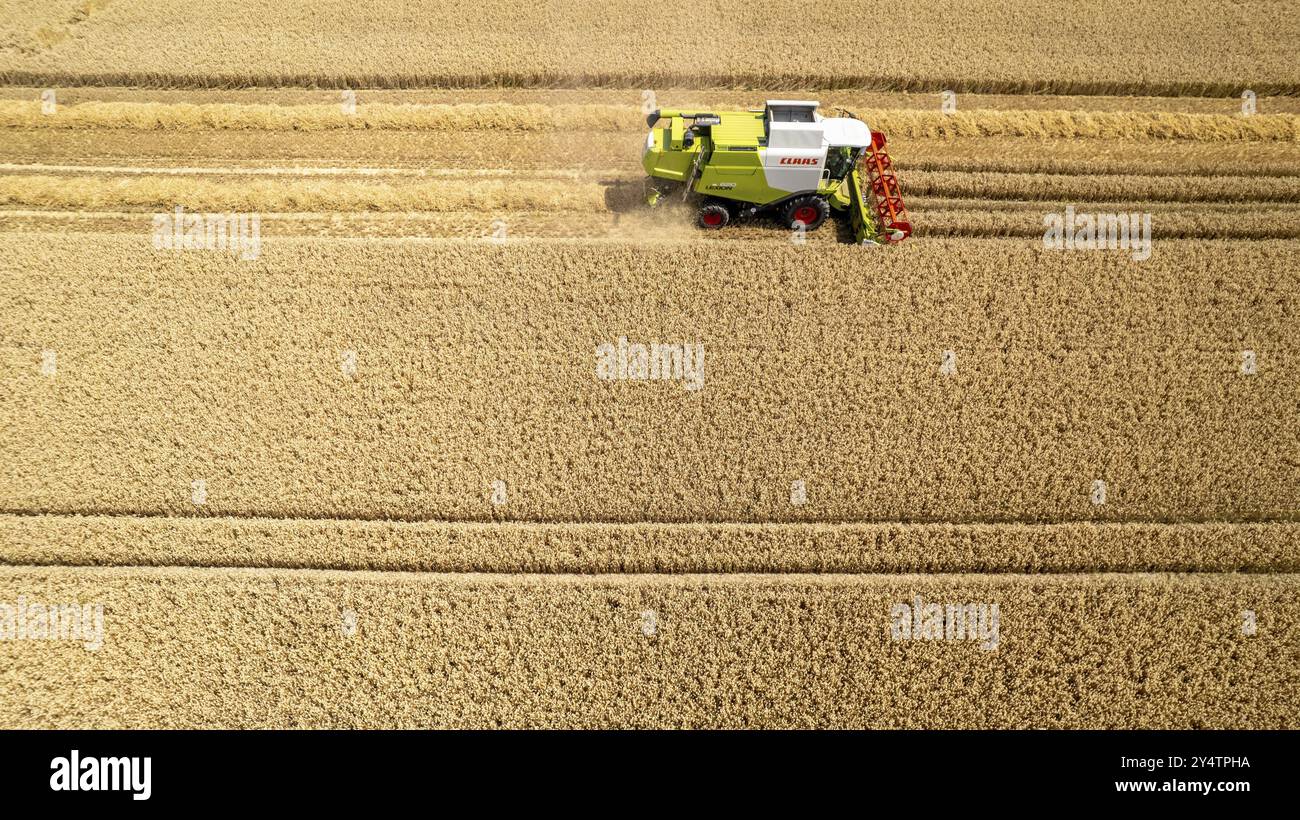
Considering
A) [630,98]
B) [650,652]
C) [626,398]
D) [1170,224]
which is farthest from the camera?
[630,98]

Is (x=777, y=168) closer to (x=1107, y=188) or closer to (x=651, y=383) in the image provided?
(x=651, y=383)

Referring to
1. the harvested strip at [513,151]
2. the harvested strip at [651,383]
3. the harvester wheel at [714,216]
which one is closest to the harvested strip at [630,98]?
the harvested strip at [513,151]

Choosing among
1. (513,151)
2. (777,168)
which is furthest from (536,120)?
(777,168)

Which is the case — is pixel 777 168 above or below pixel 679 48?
below

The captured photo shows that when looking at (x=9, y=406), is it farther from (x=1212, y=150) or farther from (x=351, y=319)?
(x=1212, y=150)

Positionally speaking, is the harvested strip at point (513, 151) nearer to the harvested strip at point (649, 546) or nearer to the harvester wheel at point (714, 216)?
the harvester wheel at point (714, 216)

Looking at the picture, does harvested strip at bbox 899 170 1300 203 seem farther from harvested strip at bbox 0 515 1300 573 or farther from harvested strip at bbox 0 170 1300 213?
harvested strip at bbox 0 515 1300 573
